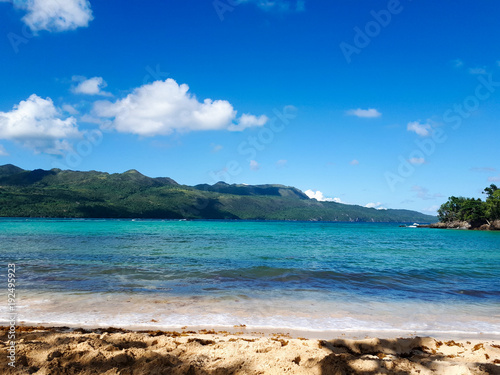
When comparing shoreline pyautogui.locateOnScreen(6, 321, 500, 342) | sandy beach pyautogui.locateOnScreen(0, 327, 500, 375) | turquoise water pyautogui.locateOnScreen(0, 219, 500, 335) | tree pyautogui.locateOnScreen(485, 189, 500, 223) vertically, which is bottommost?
turquoise water pyautogui.locateOnScreen(0, 219, 500, 335)

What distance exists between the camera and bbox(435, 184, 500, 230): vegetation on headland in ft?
357

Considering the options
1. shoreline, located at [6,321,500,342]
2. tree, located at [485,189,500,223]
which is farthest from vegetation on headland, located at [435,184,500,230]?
shoreline, located at [6,321,500,342]

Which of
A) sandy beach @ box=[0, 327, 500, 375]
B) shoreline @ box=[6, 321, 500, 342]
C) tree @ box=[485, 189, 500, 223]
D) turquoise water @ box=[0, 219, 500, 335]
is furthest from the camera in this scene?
tree @ box=[485, 189, 500, 223]

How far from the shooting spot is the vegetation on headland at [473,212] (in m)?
109

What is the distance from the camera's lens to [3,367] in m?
4.33

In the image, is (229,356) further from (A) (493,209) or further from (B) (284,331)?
(A) (493,209)

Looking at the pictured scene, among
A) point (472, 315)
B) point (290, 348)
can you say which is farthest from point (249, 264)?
point (290, 348)

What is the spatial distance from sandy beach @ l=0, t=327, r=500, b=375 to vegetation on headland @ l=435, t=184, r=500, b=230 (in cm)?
12893

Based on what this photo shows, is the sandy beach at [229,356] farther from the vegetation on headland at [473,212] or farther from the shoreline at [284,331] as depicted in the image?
the vegetation on headland at [473,212]

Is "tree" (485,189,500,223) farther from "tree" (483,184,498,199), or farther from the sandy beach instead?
the sandy beach

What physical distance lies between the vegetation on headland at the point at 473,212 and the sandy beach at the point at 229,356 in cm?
12893

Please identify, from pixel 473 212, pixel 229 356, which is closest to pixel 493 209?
pixel 473 212

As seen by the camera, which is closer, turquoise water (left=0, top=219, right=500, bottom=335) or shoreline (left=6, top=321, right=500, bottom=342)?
shoreline (left=6, top=321, right=500, bottom=342)

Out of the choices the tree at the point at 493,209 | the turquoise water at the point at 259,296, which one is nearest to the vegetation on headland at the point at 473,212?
the tree at the point at 493,209
